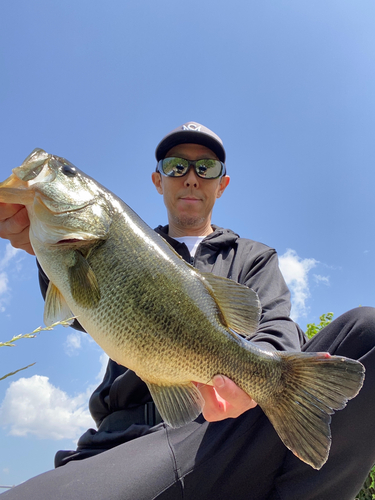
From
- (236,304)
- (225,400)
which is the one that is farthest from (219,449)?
(236,304)

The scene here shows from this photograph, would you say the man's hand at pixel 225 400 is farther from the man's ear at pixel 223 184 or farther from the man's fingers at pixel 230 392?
the man's ear at pixel 223 184

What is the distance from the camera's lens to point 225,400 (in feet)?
6.44

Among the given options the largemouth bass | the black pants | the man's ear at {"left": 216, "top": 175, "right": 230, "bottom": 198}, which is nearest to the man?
the black pants

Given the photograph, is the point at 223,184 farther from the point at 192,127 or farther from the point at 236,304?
the point at 236,304

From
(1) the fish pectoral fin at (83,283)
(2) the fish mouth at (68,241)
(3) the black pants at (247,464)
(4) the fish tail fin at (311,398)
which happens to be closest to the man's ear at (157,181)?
(2) the fish mouth at (68,241)

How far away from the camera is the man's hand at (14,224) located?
241 cm

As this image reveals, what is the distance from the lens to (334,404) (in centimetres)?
180

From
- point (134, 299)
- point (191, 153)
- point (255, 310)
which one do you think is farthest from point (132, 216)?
point (191, 153)

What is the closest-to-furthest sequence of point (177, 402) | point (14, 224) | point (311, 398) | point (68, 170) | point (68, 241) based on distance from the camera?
point (311, 398), point (177, 402), point (68, 241), point (68, 170), point (14, 224)

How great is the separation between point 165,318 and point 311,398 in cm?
85

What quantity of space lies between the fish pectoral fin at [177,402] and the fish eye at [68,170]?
1.39 m

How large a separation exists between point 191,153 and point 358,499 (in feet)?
16.3

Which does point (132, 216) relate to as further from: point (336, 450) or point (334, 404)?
point (336, 450)

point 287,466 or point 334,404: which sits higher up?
point 334,404
